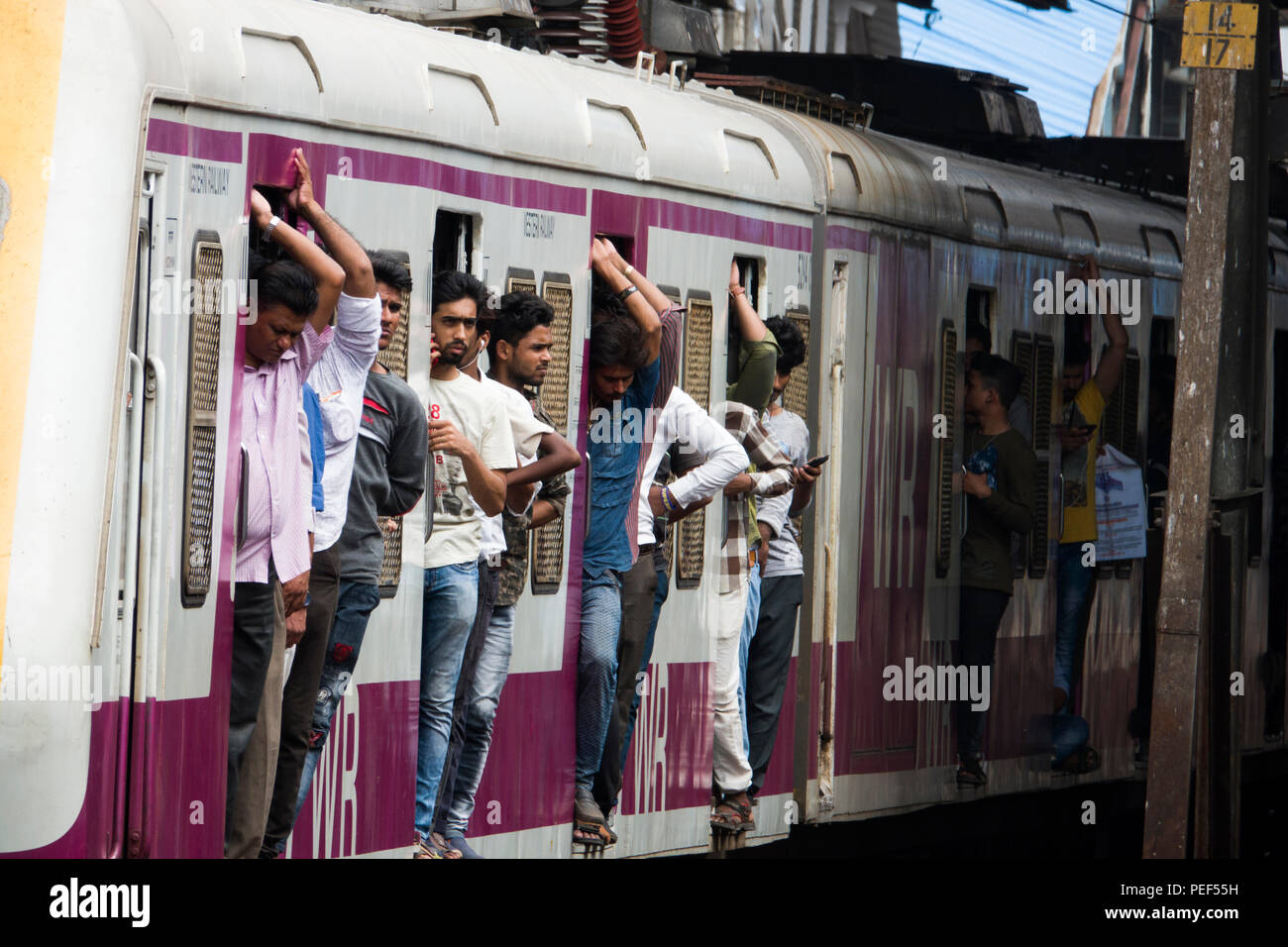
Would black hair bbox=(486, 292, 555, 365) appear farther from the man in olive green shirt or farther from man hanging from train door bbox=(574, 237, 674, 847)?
the man in olive green shirt

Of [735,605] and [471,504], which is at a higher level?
[471,504]

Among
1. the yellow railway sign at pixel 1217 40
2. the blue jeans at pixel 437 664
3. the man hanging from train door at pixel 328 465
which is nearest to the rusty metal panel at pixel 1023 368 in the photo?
the yellow railway sign at pixel 1217 40

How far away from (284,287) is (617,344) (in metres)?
2.10

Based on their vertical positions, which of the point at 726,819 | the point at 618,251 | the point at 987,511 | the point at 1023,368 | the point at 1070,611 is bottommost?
the point at 726,819

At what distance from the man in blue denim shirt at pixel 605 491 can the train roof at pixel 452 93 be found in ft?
1.66

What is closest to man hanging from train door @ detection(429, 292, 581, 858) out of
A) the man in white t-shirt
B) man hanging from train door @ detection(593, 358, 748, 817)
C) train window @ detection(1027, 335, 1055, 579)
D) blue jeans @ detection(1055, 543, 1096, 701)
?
the man in white t-shirt

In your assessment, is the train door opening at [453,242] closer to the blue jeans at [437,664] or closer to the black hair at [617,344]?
the black hair at [617,344]

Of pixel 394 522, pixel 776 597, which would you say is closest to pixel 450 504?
pixel 394 522

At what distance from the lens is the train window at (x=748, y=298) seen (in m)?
10.4

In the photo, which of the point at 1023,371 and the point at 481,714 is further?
the point at 1023,371

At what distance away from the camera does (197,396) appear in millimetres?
7074

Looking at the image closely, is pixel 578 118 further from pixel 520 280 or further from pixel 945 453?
pixel 945 453

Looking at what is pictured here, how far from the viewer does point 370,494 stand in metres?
7.88

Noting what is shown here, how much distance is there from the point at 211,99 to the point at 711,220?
131 inches
